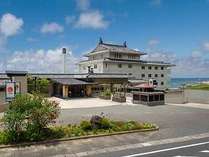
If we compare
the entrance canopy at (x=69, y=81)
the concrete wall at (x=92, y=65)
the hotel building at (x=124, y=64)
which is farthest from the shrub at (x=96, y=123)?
the concrete wall at (x=92, y=65)

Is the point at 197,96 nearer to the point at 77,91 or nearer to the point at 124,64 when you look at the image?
the point at 77,91

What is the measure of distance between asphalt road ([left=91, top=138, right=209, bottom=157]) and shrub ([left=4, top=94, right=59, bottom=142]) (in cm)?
392

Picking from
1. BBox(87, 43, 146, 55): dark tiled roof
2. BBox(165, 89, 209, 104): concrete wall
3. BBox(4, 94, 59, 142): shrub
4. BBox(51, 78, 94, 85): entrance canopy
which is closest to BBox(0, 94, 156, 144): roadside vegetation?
BBox(4, 94, 59, 142): shrub

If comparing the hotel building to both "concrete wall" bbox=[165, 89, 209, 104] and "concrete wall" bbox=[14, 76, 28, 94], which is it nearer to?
"concrete wall" bbox=[165, 89, 209, 104]

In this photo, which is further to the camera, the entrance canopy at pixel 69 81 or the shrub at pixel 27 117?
the entrance canopy at pixel 69 81

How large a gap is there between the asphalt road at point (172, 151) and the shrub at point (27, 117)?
154 inches

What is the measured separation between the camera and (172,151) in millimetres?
13727

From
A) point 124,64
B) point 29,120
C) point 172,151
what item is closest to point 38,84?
point 124,64

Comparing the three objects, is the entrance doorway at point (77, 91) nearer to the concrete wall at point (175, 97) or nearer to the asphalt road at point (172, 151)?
the concrete wall at point (175, 97)

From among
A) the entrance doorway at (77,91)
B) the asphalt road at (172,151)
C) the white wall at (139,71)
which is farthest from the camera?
the white wall at (139,71)

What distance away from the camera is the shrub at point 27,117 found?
47.5ft

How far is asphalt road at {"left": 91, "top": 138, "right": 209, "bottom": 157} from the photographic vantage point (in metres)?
13.1

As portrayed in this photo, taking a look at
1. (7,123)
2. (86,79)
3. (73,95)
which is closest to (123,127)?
(7,123)

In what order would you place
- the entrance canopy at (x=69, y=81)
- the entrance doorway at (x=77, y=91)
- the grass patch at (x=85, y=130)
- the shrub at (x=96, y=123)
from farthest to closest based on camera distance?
the entrance doorway at (x=77, y=91) → the entrance canopy at (x=69, y=81) → the shrub at (x=96, y=123) → the grass patch at (x=85, y=130)
